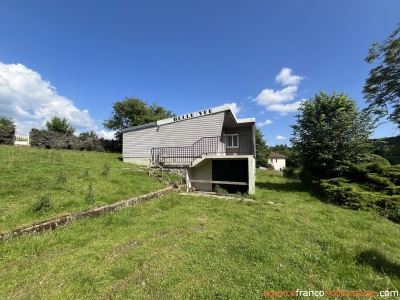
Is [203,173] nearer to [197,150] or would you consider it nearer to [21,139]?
[197,150]

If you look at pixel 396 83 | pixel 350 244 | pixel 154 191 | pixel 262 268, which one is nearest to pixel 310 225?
pixel 350 244

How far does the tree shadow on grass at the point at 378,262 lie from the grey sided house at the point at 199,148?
593cm

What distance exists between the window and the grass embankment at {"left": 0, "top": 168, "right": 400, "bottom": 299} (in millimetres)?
9713

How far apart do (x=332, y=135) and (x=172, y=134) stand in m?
10.0

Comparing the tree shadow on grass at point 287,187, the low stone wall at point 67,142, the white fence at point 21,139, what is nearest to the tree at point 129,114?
the low stone wall at point 67,142

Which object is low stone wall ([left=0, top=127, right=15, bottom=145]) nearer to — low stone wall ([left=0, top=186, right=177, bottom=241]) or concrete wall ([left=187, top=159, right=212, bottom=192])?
concrete wall ([left=187, top=159, right=212, bottom=192])

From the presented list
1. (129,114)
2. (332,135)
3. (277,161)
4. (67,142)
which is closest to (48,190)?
(332,135)

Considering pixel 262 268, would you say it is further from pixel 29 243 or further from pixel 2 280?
pixel 29 243

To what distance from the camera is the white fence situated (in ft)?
Result: 52.5

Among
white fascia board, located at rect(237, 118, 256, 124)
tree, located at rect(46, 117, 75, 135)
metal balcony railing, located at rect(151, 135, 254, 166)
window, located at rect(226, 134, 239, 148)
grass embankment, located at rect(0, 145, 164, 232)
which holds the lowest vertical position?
grass embankment, located at rect(0, 145, 164, 232)

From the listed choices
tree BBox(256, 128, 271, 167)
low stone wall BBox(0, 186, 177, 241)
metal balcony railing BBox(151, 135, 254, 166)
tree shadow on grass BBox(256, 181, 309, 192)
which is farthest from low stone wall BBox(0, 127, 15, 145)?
tree BBox(256, 128, 271, 167)

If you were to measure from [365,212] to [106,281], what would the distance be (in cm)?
895

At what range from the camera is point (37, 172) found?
7.04 meters

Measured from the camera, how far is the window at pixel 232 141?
1460 cm
